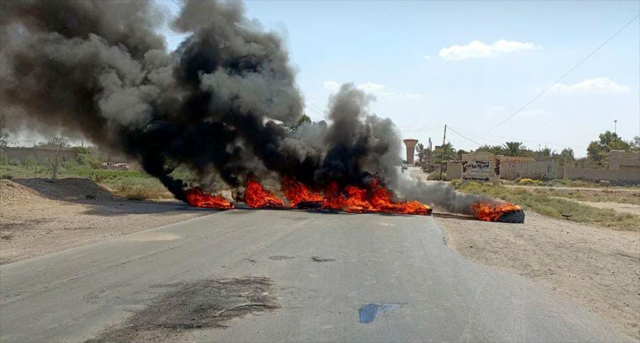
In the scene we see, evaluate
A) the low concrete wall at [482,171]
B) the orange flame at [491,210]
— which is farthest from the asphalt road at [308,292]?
the low concrete wall at [482,171]

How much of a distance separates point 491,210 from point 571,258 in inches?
416

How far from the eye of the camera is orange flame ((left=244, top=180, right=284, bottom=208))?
2698cm

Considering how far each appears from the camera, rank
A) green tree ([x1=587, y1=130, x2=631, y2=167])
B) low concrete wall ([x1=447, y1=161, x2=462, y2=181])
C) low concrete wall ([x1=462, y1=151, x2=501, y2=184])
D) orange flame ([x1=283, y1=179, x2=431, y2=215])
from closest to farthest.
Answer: orange flame ([x1=283, y1=179, x2=431, y2=215]) < low concrete wall ([x1=462, y1=151, x2=501, y2=184]) < low concrete wall ([x1=447, y1=161, x2=462, y2=181]) < green tree ([x1=587, y1=130, x2=631, y2=167])

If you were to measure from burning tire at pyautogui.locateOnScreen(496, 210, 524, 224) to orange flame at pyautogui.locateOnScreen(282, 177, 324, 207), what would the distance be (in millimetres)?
8314

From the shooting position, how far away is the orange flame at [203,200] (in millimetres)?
25922

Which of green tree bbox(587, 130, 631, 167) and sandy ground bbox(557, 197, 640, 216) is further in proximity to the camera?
green tree bbox(587, 130, 631, 167)

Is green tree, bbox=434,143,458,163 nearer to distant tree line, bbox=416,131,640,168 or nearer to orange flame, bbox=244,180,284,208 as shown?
distant tree line, bbox=416,131,640,168

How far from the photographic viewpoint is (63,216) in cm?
1986

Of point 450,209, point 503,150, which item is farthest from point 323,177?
point 503,150

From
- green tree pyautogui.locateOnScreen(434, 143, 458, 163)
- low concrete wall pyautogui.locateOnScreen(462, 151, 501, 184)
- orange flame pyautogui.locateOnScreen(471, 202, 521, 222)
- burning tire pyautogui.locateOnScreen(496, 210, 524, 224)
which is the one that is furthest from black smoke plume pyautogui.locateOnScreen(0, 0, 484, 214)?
green tree pyautogui.locateOnScreen(434, 143, 458, 163)

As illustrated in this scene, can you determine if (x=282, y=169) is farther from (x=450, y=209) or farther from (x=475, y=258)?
(x=475, y=258)

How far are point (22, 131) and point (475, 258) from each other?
2766cm

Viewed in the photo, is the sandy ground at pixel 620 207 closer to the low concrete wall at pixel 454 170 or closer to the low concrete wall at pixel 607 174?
the low concrete wall at pixel 454 170

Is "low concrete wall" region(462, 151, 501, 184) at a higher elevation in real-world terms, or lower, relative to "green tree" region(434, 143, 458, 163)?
lower
